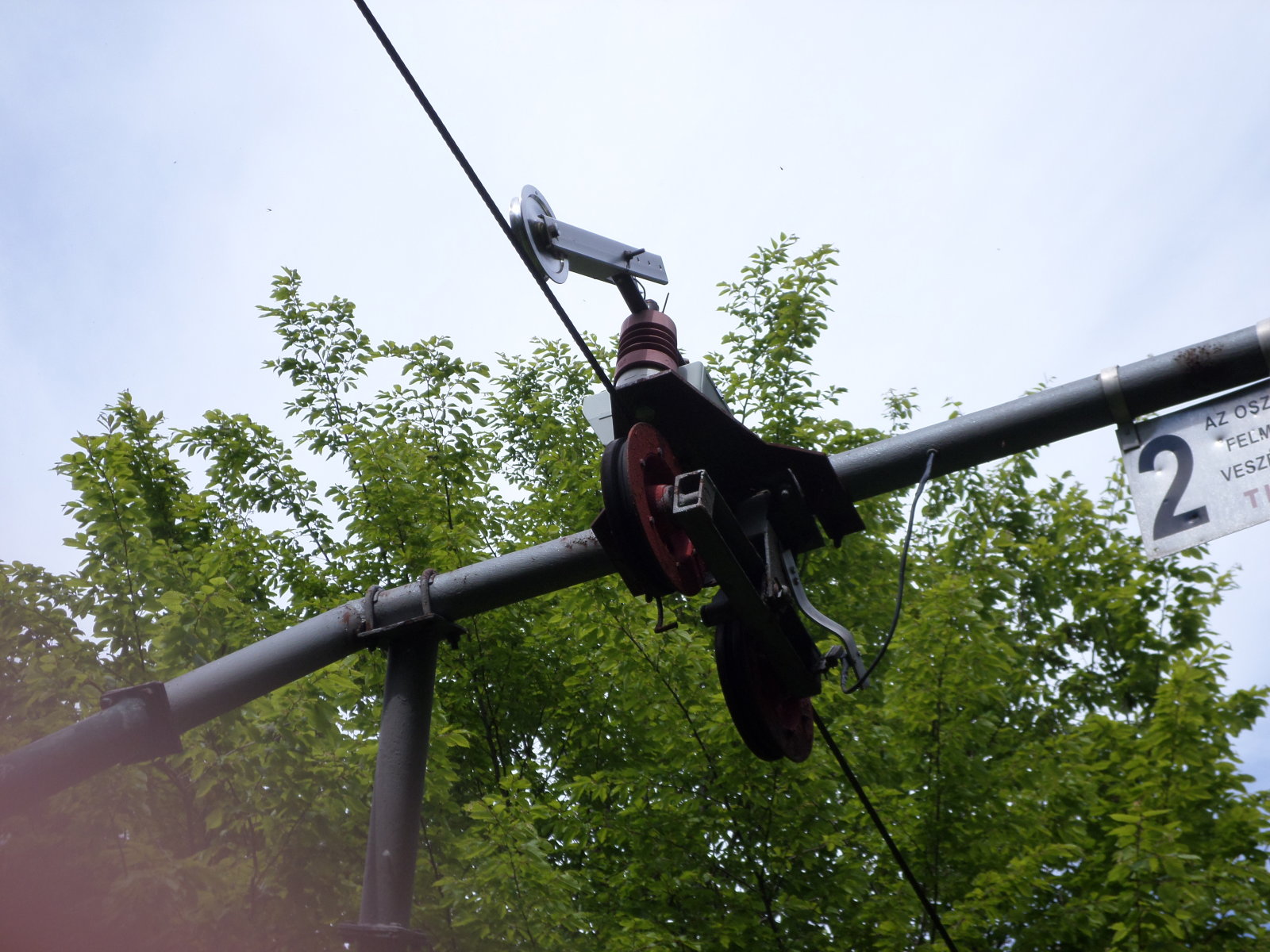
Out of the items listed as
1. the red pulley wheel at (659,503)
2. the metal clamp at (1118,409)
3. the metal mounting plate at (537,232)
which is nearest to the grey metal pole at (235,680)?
the red pulley wheel at (659,503)

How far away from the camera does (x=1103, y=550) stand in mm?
12078

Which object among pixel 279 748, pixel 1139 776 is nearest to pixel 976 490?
pixel 1139 776

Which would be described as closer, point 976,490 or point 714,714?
point 714,714

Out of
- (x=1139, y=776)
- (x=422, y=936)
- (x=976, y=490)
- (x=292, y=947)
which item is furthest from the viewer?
(x=976, y=490)

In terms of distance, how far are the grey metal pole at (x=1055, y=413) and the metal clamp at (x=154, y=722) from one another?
2707 mm

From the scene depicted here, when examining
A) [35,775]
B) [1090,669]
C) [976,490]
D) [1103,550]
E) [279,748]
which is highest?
[976,490]

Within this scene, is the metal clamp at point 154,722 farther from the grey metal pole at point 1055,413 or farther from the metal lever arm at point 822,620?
the grey metal pole at point 1055,413

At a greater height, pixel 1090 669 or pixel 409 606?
pixel 1090 669

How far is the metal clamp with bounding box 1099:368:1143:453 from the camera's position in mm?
3375

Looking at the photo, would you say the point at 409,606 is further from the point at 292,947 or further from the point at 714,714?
the point at 714,714

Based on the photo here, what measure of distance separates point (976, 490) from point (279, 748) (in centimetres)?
979

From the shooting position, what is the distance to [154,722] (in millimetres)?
4152

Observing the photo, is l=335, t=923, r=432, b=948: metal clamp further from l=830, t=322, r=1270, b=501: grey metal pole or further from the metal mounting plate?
the metal mounting plate

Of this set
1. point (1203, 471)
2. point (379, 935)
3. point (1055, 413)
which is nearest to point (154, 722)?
point (379, 935)
